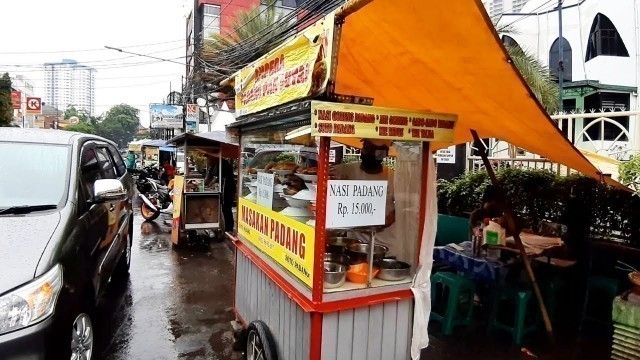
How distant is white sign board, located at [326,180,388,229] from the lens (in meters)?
2.49

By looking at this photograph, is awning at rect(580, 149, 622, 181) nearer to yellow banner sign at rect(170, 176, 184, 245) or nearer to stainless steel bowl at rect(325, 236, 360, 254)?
stainless steel bowl at rect(325, 236, 360, 254)

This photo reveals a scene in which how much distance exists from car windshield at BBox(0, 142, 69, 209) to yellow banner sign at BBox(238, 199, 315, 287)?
1.47 meters

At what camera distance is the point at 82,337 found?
2961 mm

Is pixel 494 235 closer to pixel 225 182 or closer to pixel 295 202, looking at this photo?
pixel 295 202

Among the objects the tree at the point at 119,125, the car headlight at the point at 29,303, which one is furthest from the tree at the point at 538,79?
the tree at the point at 119,125

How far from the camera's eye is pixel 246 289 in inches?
149

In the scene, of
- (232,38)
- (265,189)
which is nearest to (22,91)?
(232,38)

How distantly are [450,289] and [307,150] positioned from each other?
2.32 metres

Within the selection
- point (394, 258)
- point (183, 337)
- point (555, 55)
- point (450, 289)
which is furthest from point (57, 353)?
point (555, 55)

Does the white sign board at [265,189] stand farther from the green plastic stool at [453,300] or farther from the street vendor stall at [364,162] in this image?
the green plastic stool at [453,300]

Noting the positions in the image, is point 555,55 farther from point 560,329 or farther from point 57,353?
point 57,353

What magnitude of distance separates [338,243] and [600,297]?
10.4 ft

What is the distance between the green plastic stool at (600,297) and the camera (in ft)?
13.8

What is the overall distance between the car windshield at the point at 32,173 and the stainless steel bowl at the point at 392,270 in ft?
7.84
